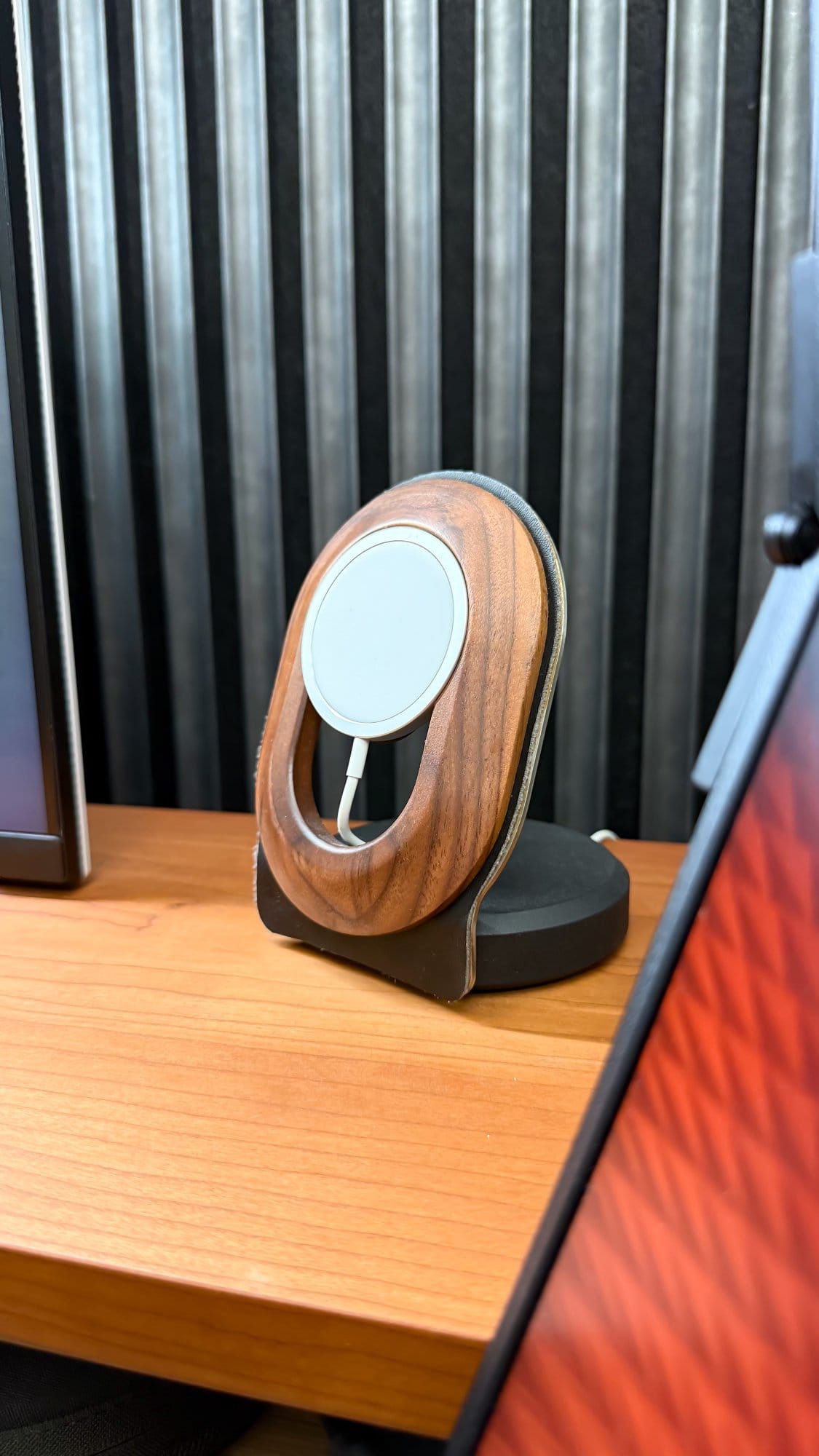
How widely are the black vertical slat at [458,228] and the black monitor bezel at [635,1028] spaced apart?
816 mm

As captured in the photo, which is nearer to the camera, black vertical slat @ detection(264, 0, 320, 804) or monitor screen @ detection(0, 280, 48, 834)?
monitor screen @ detection(0, 280, 48, 834)

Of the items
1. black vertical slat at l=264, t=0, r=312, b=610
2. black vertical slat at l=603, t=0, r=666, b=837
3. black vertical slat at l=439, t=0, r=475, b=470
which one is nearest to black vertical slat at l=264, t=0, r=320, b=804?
black vertical slat at l=264, t=0, r=312, b=610

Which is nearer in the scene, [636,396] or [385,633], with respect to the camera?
[385,633]

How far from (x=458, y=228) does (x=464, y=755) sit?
21.2 inches

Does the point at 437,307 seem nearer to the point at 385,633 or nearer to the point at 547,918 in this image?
the point at 385,633

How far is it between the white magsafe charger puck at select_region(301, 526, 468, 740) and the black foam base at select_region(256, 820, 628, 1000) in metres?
0.11

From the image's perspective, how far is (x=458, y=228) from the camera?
34.4 inches

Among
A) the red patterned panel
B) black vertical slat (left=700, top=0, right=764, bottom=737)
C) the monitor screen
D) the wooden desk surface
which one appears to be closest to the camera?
the red patterned panel

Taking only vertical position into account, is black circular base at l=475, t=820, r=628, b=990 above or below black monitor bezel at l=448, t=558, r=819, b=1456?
below

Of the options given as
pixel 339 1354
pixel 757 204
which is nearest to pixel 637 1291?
pixel 339 1354

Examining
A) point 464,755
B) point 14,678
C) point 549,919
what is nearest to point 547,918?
point 549,919

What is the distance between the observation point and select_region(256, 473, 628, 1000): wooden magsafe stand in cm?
55

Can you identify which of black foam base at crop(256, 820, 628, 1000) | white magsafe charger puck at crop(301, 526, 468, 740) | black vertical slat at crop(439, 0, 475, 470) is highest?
black vertical slat at crop(439, 0, 475, 470)

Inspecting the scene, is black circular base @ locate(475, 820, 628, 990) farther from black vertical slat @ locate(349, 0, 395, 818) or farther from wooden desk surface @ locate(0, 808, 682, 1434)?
black vertical slat @ locate(349, 0, 395, 818)
